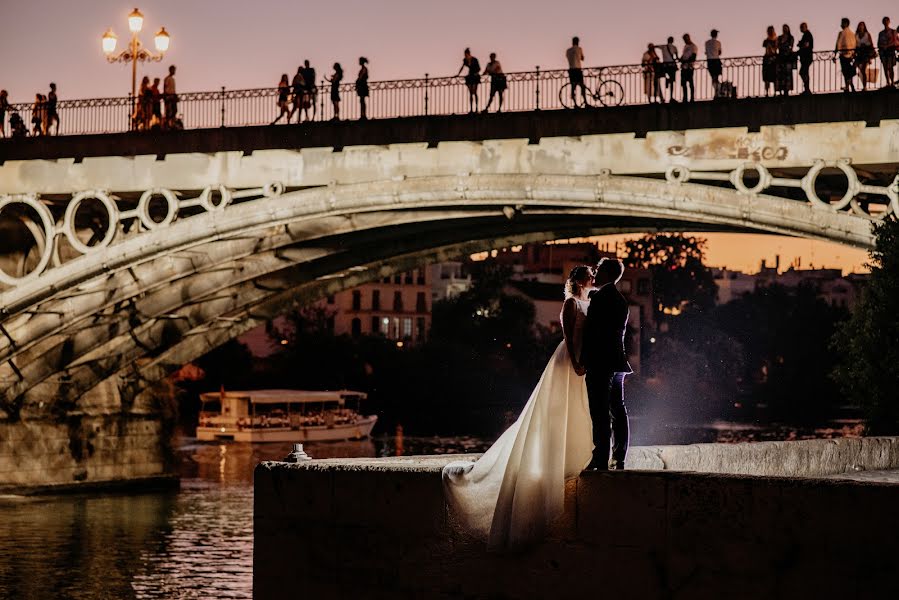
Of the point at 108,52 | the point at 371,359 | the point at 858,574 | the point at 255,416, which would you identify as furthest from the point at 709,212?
the point at 371,359

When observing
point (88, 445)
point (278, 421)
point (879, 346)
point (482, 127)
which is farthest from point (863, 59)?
point (278, 421)

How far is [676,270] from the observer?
88188 millimetres

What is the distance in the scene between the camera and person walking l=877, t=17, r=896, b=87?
21369mm

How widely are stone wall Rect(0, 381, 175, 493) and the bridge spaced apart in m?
0.05

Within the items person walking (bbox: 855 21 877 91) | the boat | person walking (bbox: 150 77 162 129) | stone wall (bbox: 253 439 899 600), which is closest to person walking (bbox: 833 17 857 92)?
person walking (bbox: 855 21 877 91)

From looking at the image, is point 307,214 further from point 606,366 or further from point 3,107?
point 606,366

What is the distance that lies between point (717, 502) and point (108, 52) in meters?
22.5

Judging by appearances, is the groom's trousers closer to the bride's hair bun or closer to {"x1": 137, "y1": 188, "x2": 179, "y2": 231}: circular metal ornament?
the bride's hair bun

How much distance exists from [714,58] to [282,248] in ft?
25.9

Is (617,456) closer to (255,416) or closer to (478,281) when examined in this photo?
(255,416)

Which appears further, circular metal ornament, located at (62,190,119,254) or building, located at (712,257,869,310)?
building, located at (712,257,869,310)

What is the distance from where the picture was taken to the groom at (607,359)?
8961mm

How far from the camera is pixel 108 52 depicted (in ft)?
95.3

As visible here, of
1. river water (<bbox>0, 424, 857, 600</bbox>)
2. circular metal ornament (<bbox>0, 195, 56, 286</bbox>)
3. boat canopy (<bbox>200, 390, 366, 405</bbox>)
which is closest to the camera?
river water (<bbox>0, 424, 857, 600</bbox>)
